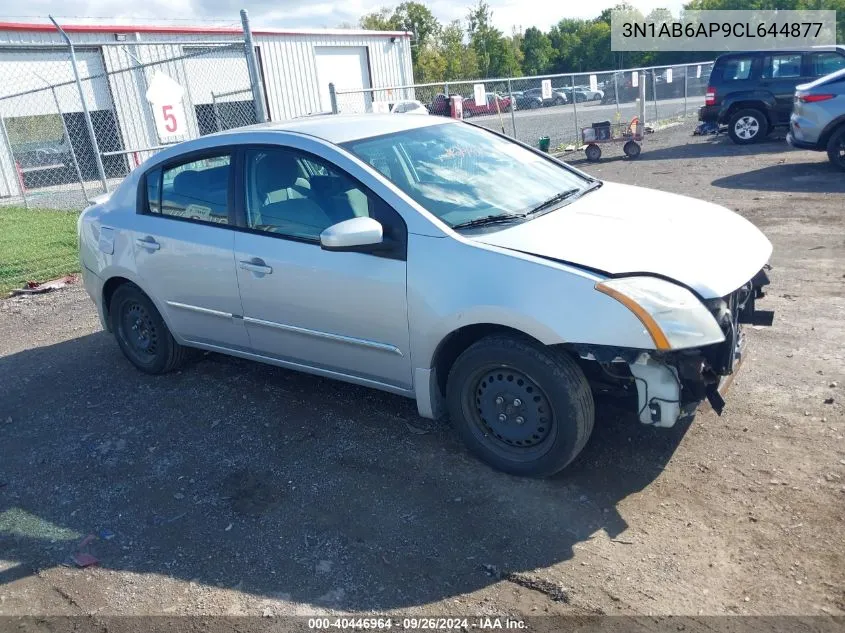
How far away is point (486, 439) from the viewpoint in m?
3.74

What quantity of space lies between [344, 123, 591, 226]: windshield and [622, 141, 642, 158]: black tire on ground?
11.6 meters

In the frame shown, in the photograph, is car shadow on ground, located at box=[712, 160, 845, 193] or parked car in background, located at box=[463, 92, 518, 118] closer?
car shadow on ground, located at box=[712, 160, 845, 193]

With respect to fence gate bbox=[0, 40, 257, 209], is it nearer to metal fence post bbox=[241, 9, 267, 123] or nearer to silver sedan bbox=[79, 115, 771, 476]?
metal fence post bbox=[241, 9, 267, 123]

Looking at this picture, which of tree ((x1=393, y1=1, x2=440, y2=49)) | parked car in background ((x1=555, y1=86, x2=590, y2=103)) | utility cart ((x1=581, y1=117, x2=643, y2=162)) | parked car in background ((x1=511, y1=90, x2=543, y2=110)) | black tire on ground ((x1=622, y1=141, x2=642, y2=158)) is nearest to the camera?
black tire on ground ((x1=622, y1=141, x2=642, y2=158))

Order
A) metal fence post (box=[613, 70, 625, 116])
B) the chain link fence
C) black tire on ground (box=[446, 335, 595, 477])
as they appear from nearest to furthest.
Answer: black tire on ground (box=[446, 335, 595, 477]), the chain link fence, metal fence post (box=[613, 70, 625, 116])

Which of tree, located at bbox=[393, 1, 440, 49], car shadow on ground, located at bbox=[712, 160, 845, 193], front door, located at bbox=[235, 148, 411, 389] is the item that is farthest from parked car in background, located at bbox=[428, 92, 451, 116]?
tree, located at bbox=[393, 1, 440, 49]

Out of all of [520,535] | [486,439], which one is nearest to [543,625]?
[520,535]

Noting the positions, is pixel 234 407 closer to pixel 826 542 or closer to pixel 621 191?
pixel 621 191

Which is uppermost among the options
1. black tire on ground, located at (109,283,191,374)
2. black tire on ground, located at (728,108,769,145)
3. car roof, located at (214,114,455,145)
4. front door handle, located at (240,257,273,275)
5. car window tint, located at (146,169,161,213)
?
car roof, located at (214,114,455,145)

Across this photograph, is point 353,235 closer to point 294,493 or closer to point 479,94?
point 294,493

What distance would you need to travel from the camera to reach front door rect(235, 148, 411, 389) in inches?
152

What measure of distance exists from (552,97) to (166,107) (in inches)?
548

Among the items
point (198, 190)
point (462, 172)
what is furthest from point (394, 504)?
point (198, 190)

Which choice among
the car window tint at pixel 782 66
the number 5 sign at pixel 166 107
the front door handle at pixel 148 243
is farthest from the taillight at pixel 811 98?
the front door handle at pixel 148 243
